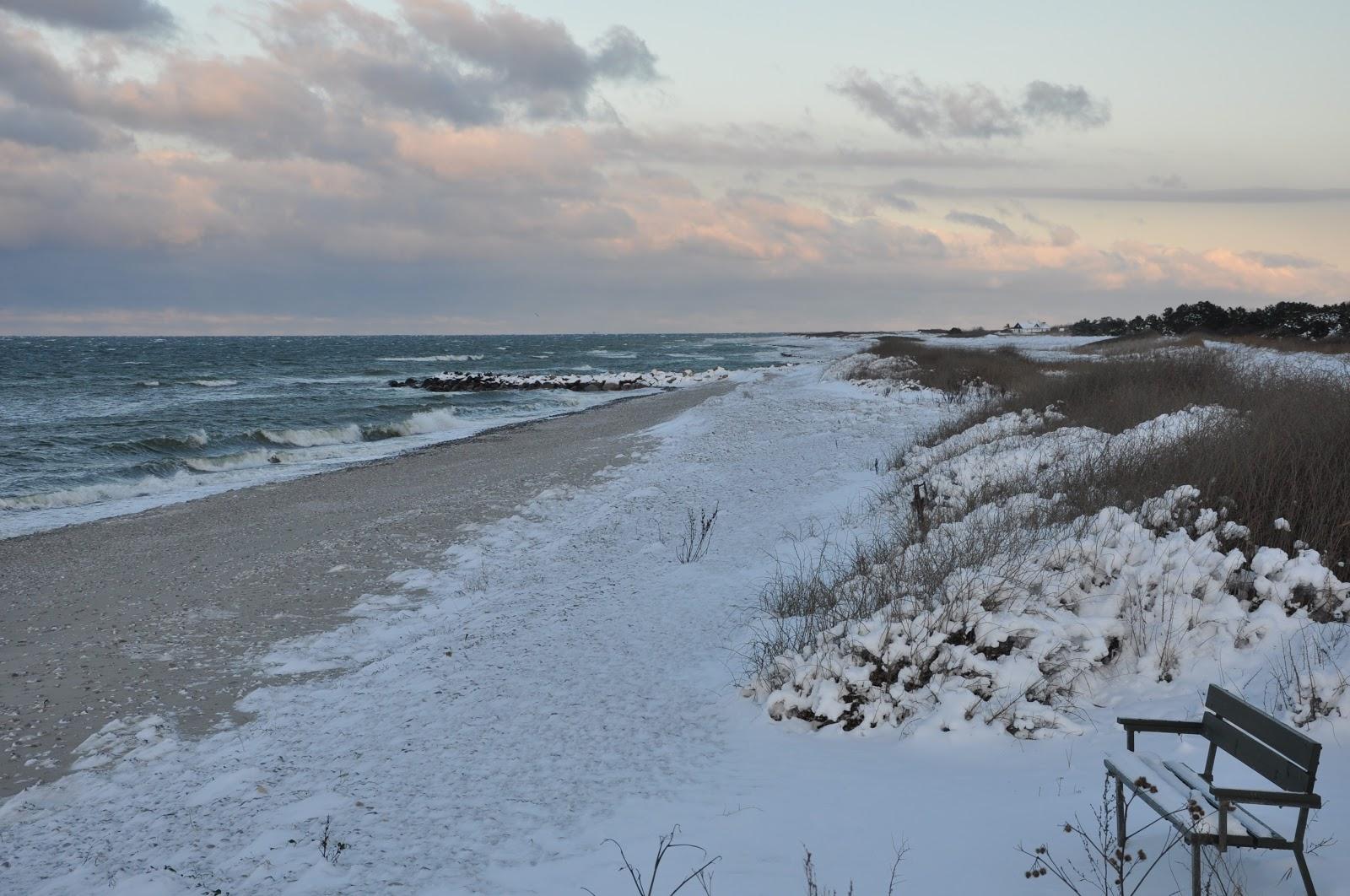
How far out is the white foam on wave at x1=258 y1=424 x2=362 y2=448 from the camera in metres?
26.8

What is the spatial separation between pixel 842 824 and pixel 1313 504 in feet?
18.7

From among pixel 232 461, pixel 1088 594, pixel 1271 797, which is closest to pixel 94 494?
pixel 232 461

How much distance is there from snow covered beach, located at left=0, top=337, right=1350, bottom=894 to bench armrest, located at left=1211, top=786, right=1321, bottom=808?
63cm

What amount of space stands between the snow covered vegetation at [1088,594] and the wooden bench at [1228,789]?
138cm

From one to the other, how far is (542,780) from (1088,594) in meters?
4.60

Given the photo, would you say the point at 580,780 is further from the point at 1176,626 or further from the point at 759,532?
the point at 759,532

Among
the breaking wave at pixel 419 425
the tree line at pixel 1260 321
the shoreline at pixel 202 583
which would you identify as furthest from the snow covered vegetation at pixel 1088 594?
the tree line at pixel 1260 321

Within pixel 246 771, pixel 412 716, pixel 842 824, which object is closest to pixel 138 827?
pixel 246 771

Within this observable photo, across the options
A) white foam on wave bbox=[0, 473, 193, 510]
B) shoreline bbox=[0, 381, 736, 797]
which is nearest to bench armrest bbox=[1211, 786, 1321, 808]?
shoreline bbox=[0, 381, 736, 797]

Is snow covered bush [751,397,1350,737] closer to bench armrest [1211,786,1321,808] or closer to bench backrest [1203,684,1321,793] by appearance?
bench backrest [1203,684,1321,793]

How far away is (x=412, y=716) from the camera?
6445 mm

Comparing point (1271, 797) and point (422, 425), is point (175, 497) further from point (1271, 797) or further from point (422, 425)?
point (1271, 797)

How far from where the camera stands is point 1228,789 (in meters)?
3.42

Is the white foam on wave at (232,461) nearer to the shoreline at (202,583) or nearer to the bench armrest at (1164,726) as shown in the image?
the shoreline at (202,583)
